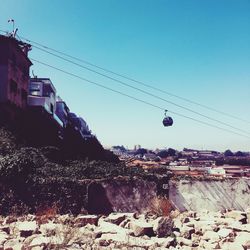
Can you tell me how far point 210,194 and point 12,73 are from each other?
16.8 m

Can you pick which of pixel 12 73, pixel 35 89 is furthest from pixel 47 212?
pixel 35 89

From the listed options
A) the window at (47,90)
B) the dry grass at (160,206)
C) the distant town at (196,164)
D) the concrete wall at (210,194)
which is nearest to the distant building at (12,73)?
the window at (47,90)

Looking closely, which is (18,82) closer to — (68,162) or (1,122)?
(1,122)

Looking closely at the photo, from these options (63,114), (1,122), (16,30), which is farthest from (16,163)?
(63,114)

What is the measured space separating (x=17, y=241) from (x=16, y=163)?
708cm

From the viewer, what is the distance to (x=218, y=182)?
19156 millimetres

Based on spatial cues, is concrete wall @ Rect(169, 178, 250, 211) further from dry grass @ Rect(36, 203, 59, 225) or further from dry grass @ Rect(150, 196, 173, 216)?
dry grass @ Rect(36, 203, 59, 225)

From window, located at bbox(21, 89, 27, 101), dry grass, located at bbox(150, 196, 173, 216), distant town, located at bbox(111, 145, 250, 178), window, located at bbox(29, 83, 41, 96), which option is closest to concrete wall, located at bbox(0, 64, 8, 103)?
window, located at bbox(21, 89, 27, 101)

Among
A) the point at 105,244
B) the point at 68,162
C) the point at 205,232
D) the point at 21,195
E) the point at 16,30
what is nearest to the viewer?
the point at 105,244

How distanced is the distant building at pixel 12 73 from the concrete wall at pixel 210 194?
13.9 meters

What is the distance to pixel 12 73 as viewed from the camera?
2506 cm

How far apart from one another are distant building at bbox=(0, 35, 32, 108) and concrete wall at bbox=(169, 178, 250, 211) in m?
13.9

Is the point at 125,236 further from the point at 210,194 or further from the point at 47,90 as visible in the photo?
the point at 47,90

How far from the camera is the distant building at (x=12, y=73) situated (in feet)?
78.8
